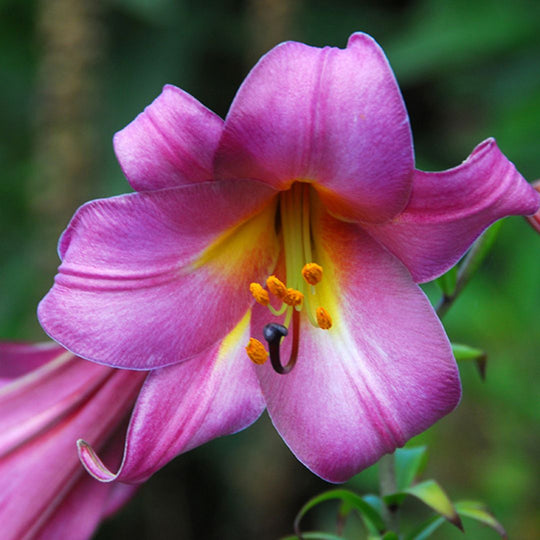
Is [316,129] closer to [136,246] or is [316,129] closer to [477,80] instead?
[136,246]

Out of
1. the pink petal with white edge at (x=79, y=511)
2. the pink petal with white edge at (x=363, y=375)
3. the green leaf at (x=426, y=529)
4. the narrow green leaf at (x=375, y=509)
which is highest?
the pink petal with white edge at (x=363, y=375)

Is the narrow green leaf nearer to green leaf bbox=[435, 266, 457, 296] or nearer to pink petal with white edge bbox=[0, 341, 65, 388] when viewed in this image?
green leaf bbox=[435, 266, 457, 296]

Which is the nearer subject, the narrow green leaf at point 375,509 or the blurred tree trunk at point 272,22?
the narrow green leaf at point 375,509

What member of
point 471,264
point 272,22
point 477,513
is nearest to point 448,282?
point 471,264

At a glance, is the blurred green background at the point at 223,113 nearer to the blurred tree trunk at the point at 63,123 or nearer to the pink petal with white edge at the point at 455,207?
the blurred tree trunk at the point at 63,123

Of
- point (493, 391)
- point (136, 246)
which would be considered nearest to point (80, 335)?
point (136, 246)

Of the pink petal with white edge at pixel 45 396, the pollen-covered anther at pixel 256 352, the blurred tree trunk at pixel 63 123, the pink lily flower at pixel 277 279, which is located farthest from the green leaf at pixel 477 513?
the blurred tree trunk at pixel 63 123
